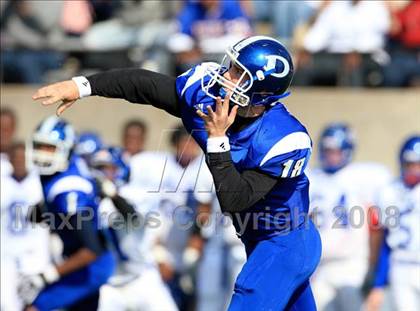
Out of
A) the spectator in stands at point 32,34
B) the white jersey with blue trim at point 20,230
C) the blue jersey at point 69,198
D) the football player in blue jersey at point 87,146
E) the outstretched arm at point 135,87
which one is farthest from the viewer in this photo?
A: the spectator in stands at point 32,34

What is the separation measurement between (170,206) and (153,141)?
4.03ft

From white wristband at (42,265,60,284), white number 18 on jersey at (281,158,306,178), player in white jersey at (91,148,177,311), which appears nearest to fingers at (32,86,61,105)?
white number 18 on jersey at (281,158,306,178)

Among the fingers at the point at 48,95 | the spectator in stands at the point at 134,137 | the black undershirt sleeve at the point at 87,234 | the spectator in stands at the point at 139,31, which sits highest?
the spectator in stands at the point at 139,31

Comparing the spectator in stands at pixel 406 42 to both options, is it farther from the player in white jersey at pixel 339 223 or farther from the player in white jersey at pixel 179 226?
the player in white jersey at pixel 179 226

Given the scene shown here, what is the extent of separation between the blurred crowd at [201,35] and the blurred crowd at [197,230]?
91cm

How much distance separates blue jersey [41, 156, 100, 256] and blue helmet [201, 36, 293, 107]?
5.32 ft

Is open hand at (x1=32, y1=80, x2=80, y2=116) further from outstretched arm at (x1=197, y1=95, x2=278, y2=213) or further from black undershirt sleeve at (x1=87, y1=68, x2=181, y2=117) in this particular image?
outstretched arm at (x1=197, y1=95, x2=278, y2=213)

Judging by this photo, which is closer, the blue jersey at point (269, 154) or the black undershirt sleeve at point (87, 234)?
the blue jersey at point (269, 154)

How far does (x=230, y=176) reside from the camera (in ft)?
15.9

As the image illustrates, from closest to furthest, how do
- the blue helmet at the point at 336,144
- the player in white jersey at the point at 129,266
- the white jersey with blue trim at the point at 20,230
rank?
1. the player in white jersey at the point at 129,266
2. the white jersey with blue trim at the point at 20,230
3. the blue helmet at the point at 336,144

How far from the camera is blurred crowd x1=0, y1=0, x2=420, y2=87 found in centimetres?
921

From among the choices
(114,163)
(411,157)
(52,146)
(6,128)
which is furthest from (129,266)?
(6,128)

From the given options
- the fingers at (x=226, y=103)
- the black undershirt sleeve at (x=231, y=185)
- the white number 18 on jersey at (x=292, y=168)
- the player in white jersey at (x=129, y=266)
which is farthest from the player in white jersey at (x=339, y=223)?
the fingers at (x=226, y=103)

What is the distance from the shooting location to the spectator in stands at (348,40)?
917 centimetres
